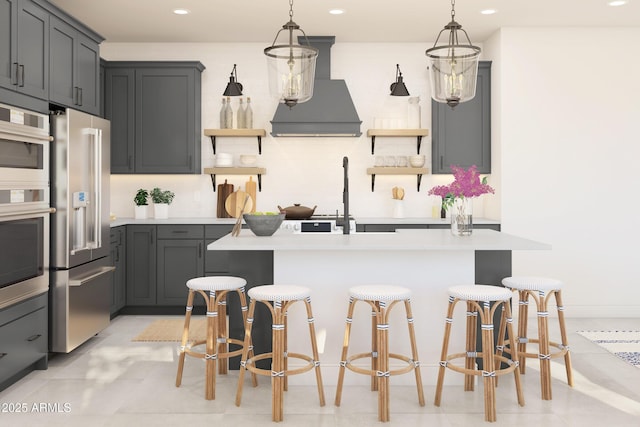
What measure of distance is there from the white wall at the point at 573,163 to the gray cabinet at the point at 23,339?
4.12 metres

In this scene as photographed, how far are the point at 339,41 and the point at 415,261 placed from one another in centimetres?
326

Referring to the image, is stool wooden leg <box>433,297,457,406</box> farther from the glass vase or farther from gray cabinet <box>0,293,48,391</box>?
gray cabinet <box>0,293,48,391</box>

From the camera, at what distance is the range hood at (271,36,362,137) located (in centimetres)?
555

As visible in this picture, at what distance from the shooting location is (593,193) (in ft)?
18.2

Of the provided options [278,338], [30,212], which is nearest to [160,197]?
[30,212]

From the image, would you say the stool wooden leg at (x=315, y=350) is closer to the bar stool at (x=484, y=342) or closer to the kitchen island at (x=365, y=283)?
the kitchen island at (x=365, y=283)

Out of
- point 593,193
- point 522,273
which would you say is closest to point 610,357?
point 522,273

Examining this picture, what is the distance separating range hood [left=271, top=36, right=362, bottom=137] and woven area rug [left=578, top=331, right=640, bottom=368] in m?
2.75

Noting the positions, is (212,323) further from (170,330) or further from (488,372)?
(170,330)

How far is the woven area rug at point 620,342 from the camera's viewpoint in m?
4.11

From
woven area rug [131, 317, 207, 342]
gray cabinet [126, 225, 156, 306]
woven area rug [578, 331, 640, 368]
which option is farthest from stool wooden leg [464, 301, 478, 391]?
gray cabinet [126, 225, 156, 306]

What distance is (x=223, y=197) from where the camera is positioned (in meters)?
5.96

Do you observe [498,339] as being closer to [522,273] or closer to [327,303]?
[327,303]

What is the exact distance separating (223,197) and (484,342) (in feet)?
11.9
